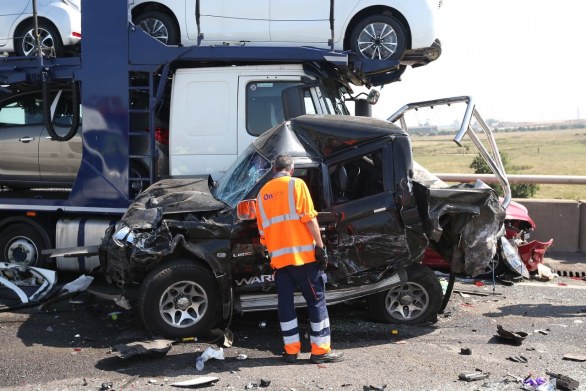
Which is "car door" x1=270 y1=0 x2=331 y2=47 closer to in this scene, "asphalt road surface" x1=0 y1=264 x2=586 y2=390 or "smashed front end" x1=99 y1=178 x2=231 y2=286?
"smashed front end" x1=99 y1=178 x2=231 y2=286

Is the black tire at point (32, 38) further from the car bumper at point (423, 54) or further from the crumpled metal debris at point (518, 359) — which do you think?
the crumpled metal debris at point (518, 359)

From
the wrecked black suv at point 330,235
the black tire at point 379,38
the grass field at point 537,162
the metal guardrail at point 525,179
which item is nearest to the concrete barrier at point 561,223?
the metal guardrail at point 525,179

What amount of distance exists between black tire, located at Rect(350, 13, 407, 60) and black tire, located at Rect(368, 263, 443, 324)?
302 cm

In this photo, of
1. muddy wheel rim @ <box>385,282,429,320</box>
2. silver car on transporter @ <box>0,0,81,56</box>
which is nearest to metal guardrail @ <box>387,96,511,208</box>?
muddy wheel rim @ <box>385,282,429,320</box>

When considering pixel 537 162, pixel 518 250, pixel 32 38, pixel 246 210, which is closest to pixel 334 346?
pixel 246 210

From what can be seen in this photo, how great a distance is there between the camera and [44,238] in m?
8.45

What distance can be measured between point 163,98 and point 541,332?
487 centimetres

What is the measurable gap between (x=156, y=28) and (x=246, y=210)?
11.3ft

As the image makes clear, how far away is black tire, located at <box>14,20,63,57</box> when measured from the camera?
28.6ft

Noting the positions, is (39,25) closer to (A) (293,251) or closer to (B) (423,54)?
(B) (423,54)

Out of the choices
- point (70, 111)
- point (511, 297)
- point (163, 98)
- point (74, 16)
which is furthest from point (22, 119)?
point (511, 297)

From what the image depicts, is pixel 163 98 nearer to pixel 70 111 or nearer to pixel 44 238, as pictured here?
pixel 70 111

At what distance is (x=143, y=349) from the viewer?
578cm

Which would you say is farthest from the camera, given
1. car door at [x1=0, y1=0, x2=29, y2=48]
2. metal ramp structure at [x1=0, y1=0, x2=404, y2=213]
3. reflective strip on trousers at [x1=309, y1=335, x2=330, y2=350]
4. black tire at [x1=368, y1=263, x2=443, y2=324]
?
A: car door at [x1=0, y1=0, x2=29, y2=48]
